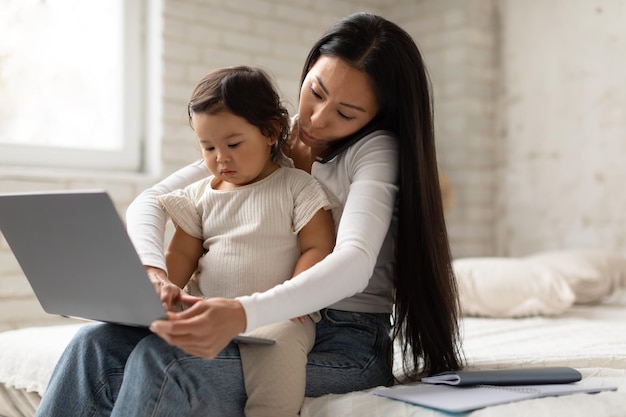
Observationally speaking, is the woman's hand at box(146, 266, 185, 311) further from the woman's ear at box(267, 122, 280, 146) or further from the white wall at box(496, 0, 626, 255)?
the white wall at box(496, 0, 626, 255)

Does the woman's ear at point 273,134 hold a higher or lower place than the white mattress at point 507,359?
higher

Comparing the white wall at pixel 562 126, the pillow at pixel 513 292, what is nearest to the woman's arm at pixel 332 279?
the pillow at pixel 513 292

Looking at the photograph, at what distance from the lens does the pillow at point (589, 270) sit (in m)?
3.04

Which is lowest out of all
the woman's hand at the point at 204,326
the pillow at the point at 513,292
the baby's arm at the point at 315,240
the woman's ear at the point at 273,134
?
the pillow at the point at 513,292

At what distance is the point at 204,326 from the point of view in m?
1.19

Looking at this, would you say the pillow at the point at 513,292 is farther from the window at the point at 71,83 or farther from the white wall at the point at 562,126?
the window at the point at 71,83

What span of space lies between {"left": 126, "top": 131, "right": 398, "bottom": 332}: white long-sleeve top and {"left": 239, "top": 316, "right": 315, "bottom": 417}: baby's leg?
3.7 inches

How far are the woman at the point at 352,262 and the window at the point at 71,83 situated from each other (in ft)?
5.45

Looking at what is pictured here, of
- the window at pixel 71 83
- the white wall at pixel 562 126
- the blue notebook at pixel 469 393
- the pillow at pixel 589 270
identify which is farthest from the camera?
the white wall at pixel 562 126

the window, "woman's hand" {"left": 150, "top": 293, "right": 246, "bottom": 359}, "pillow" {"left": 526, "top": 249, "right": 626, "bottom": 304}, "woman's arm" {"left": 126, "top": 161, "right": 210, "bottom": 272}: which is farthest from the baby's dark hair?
the window

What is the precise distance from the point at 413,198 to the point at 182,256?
1.63ft

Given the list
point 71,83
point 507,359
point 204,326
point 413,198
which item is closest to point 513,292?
point 507,359

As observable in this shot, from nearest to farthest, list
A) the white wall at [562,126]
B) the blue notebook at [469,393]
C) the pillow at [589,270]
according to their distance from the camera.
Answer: the blue notebook at [469,393] < the pillow at [589,270] < the white wall at [562,126]

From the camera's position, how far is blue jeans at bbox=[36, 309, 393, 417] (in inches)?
51.1
